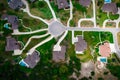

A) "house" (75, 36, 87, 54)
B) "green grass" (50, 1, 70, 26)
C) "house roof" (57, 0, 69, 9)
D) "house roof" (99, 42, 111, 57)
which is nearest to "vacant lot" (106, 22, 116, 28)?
"house roof" (99, 42, 111, 57)

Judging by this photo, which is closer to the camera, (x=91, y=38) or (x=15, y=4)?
(x=91, y=38)

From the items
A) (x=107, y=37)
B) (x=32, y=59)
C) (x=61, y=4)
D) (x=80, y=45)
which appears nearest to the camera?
(x=32, y=59)

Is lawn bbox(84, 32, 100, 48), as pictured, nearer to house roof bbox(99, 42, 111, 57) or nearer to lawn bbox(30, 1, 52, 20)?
house roof bbox(99, 42, 111, 57)

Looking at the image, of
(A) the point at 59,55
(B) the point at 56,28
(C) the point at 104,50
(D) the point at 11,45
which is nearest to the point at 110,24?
(C) the point at 104,50

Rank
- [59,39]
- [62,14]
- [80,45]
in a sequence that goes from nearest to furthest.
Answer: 1. [80,45]
2. [59,39]
3. [62,14]

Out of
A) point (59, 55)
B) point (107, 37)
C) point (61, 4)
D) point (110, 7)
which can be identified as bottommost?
point (59, 55)

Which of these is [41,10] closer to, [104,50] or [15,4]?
[15,4]

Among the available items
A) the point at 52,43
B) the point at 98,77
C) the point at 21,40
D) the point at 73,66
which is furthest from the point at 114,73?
the point at 21,40
